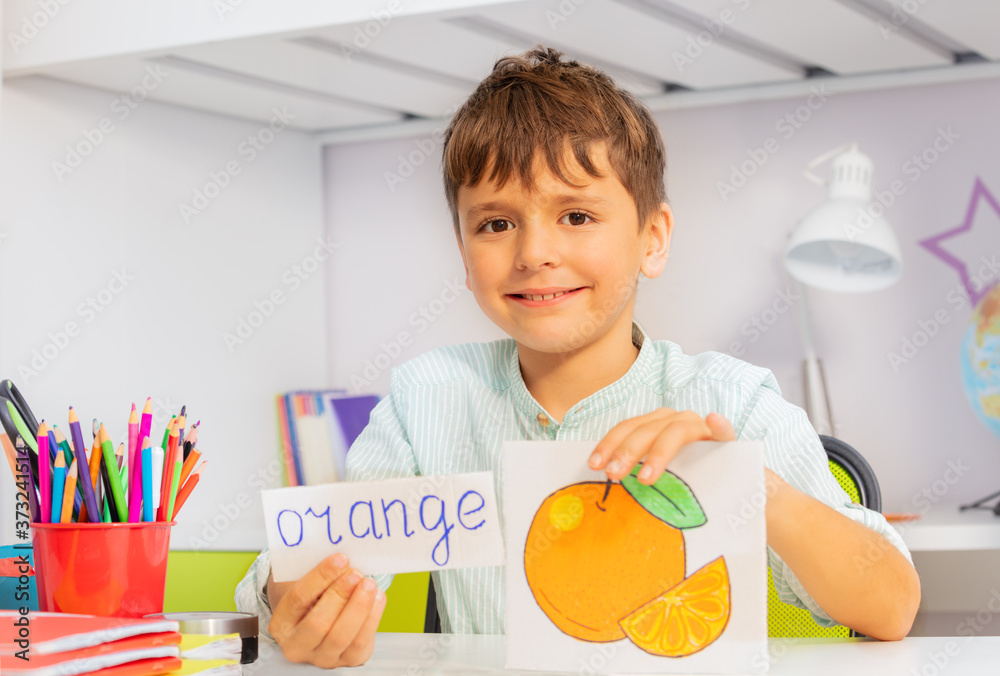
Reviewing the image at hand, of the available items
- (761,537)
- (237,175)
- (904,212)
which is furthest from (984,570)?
(237,175)

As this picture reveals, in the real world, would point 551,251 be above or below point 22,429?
above

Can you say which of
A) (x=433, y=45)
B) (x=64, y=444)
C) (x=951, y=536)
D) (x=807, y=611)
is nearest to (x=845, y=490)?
(x=807, y=611)

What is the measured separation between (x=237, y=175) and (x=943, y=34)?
126 cm

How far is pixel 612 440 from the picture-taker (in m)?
0.56

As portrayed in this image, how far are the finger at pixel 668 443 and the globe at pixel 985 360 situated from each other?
1120mm

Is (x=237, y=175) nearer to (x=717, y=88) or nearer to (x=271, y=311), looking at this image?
(x=271, y=311)

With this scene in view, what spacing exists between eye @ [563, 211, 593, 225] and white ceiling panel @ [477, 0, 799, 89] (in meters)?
0.53

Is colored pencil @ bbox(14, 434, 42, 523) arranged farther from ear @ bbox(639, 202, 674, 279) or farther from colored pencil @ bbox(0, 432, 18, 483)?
ear @ bbox(639, 202, 674, 279)

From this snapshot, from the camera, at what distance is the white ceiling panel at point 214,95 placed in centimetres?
136

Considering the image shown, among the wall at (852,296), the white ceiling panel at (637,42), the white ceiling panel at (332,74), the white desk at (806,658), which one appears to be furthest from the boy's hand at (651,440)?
the wall at (852,296)

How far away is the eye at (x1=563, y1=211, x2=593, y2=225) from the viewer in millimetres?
748

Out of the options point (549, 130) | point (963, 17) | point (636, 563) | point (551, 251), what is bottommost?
point (636, 563)

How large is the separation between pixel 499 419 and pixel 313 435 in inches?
40.0

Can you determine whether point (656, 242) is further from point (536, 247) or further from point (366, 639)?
point (366, 639)
